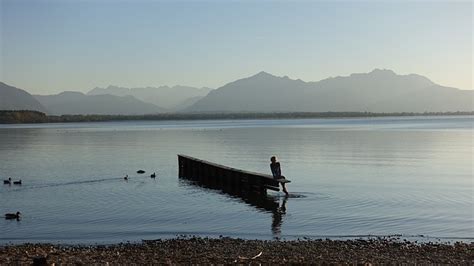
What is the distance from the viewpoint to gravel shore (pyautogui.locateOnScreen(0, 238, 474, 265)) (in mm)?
14156

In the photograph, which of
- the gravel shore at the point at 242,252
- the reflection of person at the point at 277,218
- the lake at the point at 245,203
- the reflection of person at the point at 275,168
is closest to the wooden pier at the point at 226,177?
the reflection of person at the point at 275,168

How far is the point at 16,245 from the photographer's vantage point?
17.8m

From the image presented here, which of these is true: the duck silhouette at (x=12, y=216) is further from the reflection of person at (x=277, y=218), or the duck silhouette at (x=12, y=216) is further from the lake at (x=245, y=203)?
the reflection of person at (x=277, y=218)

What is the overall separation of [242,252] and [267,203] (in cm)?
1123

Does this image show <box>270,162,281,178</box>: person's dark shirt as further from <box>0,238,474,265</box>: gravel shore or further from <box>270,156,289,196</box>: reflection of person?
<box>0,238,474,265</box>: gravel shore

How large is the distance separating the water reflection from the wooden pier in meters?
0.50

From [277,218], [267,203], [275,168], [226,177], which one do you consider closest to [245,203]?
[267,203]

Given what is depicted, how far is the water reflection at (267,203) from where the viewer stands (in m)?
21.4

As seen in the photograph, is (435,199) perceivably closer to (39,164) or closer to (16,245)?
(16,245)

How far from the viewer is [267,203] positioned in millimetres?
26906

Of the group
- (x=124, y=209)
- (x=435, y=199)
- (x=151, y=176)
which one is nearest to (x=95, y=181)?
(x=151, y=176)

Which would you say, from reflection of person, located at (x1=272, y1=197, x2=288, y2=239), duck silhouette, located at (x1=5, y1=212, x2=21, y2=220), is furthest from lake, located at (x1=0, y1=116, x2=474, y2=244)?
duck silhouette, located at (x1=5, y1=212, x2=21, y2=220)

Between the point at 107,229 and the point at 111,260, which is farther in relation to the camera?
the point at 107,229

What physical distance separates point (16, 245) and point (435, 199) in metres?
19.4
